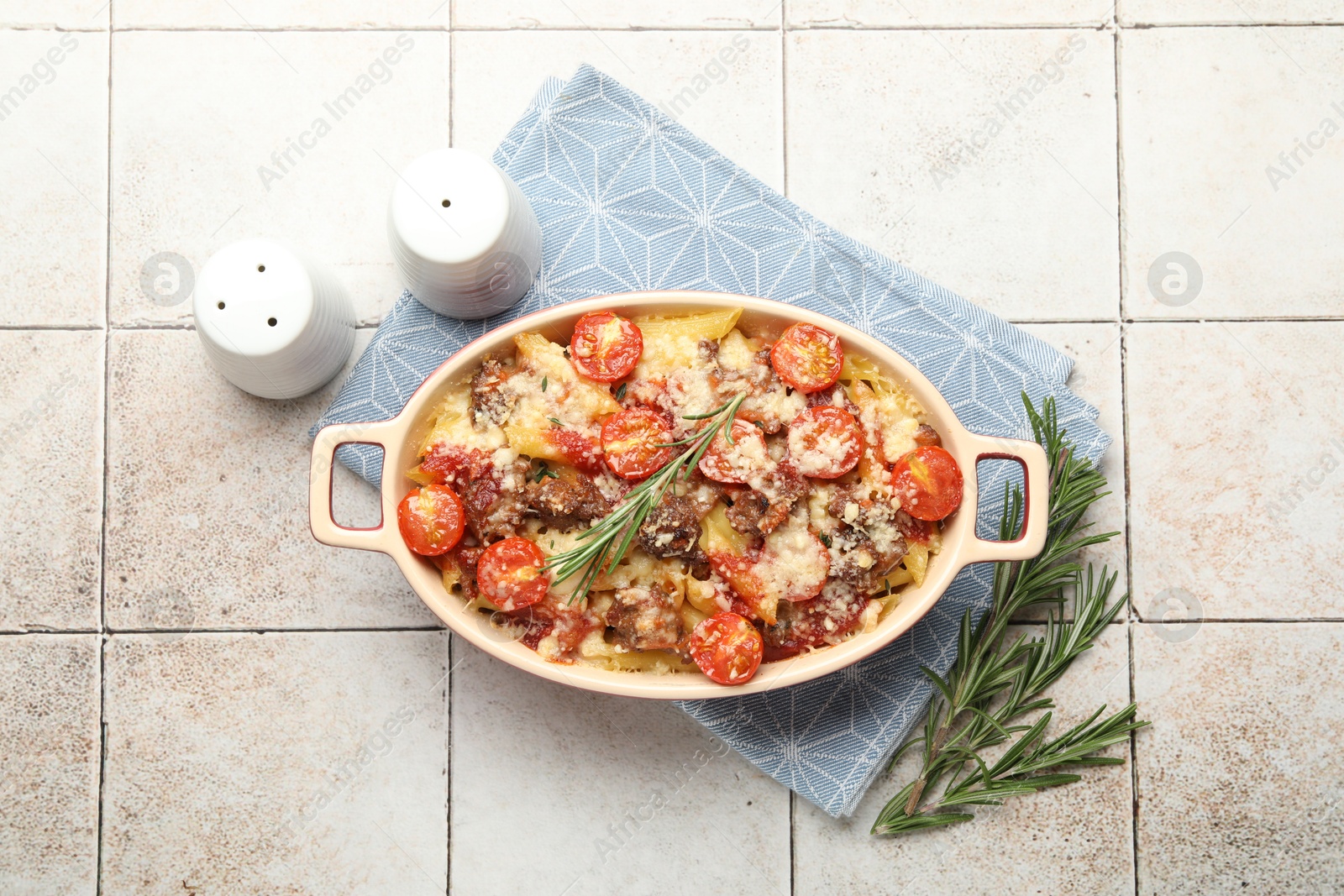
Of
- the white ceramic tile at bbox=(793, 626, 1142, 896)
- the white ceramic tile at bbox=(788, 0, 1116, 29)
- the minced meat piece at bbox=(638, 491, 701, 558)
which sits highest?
the white ceramic tile at bbox=(788, 0, 1116, 29)

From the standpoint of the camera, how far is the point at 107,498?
2264 millimetres

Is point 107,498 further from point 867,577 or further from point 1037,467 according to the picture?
point 1037,467

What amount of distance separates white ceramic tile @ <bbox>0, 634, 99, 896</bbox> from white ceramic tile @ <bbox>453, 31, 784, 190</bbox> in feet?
5.28

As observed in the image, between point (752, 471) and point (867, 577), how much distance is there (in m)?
0.33

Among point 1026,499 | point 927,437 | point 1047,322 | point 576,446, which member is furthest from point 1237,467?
point 576,446

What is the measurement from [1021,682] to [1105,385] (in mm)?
763

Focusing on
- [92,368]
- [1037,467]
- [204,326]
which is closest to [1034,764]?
[1037,467]

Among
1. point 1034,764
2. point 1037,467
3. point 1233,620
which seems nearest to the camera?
point 1037,467

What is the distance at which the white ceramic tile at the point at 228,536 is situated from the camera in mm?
2248

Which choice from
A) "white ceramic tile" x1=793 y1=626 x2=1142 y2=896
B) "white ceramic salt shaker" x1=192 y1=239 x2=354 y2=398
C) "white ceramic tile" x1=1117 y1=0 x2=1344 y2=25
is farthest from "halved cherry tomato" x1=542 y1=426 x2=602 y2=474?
"white ceramic tile" x1=1117 y1=0 x2=1344 y2=25

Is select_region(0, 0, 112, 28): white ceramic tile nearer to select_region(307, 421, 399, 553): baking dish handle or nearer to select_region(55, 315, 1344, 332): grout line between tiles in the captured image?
select_region(55, 315, 1344, 332): grout line between tiles

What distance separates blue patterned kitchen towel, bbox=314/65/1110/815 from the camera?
7.15 ft

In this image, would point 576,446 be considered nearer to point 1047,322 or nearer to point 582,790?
point 582,790

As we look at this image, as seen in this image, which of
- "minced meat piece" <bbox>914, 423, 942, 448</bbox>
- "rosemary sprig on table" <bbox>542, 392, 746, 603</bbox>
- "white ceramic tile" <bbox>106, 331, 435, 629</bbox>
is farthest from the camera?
"white ceramic tile" <bbox>106, 331, 435, 629</bbox>
